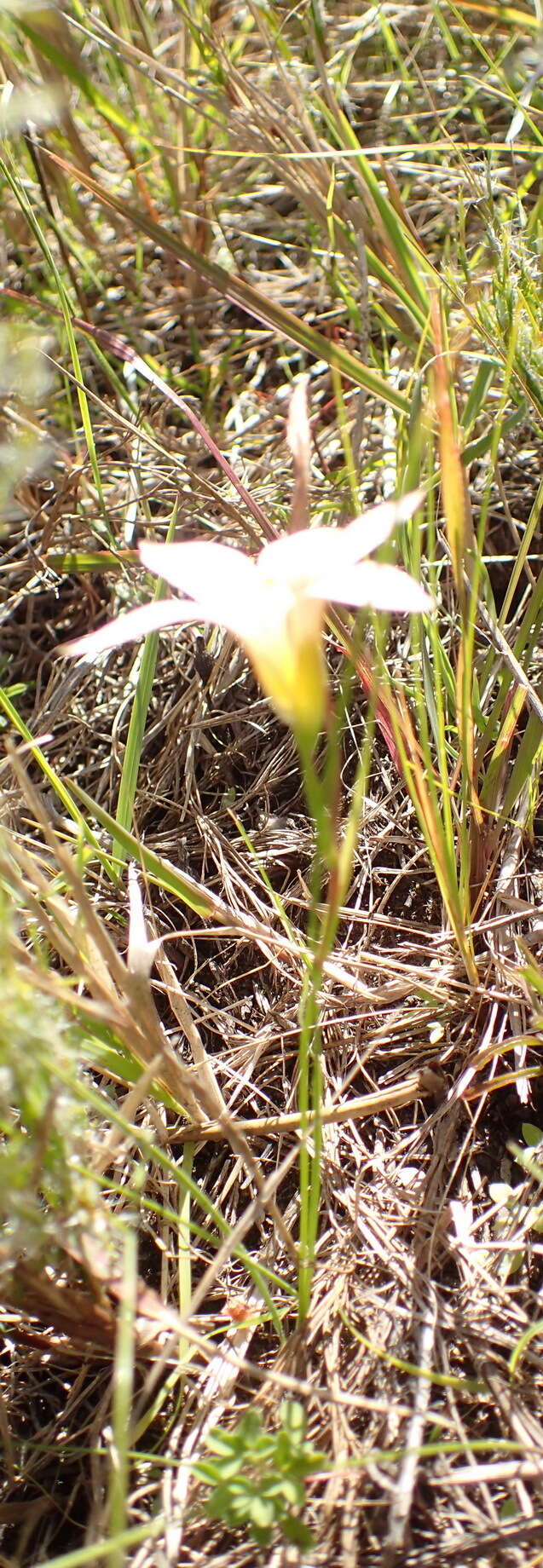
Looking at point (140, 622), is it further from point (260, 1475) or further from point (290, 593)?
point (260, 1475)

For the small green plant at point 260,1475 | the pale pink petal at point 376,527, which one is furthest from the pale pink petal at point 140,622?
the small green plant at point 260,1475

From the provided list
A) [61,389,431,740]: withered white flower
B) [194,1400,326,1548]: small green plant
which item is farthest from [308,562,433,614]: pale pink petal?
[194,1400,326,1548]: small green plant

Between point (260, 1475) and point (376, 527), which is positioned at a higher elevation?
point (376, 527)

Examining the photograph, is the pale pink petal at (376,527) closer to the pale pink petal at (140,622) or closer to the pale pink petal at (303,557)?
the pale pink petal at (303,557)

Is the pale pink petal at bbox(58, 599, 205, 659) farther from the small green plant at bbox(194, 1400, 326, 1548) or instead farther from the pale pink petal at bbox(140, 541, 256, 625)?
the small green plant at bbox(194, 1400, 326, 1548)

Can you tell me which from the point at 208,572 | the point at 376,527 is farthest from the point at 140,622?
the point at 376,527
